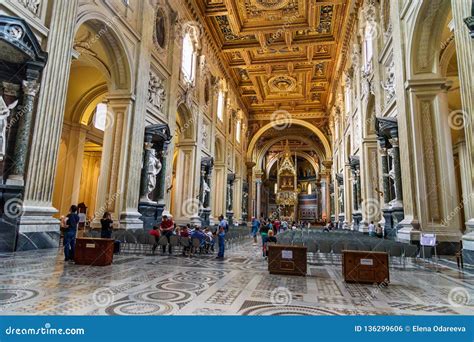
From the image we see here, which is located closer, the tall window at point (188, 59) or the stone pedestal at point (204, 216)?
the tall window at point (188, 59)

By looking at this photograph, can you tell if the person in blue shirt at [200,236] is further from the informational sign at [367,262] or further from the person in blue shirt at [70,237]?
the informational sign at [367,262]

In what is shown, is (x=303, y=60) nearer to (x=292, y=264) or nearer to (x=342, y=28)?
(x=342, y=28)

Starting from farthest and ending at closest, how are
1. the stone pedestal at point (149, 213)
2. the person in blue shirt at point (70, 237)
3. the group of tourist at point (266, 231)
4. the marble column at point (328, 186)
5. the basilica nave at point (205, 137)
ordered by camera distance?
the marble column at point (328, 186) → the stone pedestal at point (149, 213) → the group of tourist at point (266, 231) → the person in blue shirt at point (70, 237) → the basilica nave at point (205, 137)

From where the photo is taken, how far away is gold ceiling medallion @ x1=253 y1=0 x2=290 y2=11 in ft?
45.1

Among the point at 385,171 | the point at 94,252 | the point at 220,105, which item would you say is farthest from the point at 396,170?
the point at 220,105

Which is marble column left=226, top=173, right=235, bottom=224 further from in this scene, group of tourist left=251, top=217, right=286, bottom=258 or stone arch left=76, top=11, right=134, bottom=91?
stone arch left=76, top=11, right=134, bottom=91

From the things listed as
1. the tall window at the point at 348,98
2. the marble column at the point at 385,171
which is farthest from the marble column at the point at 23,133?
the tall window at the point at 348,98

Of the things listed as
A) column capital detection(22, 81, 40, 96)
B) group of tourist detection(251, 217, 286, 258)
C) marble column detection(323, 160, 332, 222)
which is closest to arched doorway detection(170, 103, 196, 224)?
group of tourist detection(251, 217, 286, 258)

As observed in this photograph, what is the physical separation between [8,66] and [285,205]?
3102cm

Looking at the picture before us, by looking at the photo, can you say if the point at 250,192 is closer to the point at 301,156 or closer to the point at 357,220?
the point at 301,156

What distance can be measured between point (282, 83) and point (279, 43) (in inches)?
214

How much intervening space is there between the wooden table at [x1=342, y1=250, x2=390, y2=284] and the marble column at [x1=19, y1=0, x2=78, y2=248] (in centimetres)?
548

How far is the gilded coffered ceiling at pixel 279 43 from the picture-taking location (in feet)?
46.8

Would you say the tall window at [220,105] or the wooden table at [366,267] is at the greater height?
the tall window at [220,105]
